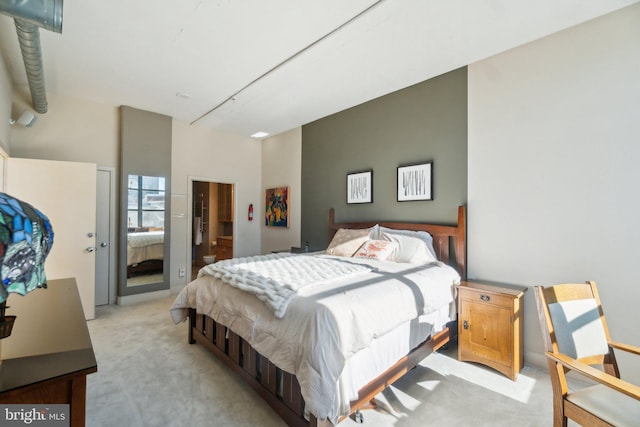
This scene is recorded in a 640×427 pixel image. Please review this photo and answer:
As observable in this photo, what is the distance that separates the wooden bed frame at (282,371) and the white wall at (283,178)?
7.52 feet

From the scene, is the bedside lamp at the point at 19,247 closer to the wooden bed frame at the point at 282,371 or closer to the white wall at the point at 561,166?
the wooden bed frame at the point at 282,371

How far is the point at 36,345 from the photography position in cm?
109

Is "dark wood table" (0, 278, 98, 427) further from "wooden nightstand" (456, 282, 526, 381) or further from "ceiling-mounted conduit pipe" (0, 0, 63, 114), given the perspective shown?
"wooden nightstand" (456, 282, 526, 381)

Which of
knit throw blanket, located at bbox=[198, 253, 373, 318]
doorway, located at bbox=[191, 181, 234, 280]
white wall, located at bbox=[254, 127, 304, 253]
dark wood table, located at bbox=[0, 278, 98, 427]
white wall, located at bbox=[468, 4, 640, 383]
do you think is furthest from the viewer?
doorway, located at bbox=[191, 181, 234, 280]

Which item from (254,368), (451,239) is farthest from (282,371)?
(451,239)

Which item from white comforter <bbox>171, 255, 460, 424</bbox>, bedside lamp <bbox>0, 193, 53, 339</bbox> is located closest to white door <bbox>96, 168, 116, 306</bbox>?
white comforter <bbox>171, 255, 460, 424</bbox>

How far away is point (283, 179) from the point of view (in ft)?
17.9

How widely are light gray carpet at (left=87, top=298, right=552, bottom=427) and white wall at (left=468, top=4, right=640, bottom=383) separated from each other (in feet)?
2.38

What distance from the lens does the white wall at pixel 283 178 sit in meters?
5.15

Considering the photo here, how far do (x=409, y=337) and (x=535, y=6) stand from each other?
2689 millimetres

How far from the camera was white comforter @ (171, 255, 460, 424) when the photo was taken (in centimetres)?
151

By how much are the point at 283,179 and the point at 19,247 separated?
4.77 meters

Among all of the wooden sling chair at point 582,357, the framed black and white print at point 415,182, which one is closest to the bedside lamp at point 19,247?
the wooden sling chair at point 582,357

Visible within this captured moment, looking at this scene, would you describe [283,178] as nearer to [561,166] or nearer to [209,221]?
[209,221]
